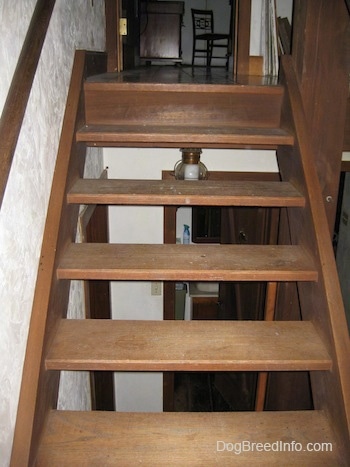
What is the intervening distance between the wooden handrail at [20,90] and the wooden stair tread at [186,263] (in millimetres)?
504

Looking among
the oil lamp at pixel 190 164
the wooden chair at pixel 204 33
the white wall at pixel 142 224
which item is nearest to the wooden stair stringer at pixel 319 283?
the oil lamp at pixel 190 164

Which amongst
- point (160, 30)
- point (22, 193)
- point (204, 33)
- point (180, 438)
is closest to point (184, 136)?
point (22, 193)

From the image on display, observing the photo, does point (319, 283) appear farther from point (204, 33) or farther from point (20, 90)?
point (204, 33)

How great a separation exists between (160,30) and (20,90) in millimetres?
4504

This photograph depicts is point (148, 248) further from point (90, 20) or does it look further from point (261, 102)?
point (90, 20)

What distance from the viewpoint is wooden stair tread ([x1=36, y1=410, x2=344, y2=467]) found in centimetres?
106

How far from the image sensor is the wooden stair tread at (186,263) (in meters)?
1.31

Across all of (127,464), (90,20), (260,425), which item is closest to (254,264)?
(260,425)

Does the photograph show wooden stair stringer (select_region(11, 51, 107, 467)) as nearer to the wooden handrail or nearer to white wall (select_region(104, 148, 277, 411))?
the wooden handrail

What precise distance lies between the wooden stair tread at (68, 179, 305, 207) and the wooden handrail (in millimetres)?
513

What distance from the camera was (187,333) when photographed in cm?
128

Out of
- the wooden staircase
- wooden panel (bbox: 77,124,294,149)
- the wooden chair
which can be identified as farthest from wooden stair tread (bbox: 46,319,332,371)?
the wooden chair

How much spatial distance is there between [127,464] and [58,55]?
4.71 feet

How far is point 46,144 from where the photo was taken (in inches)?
52.7
